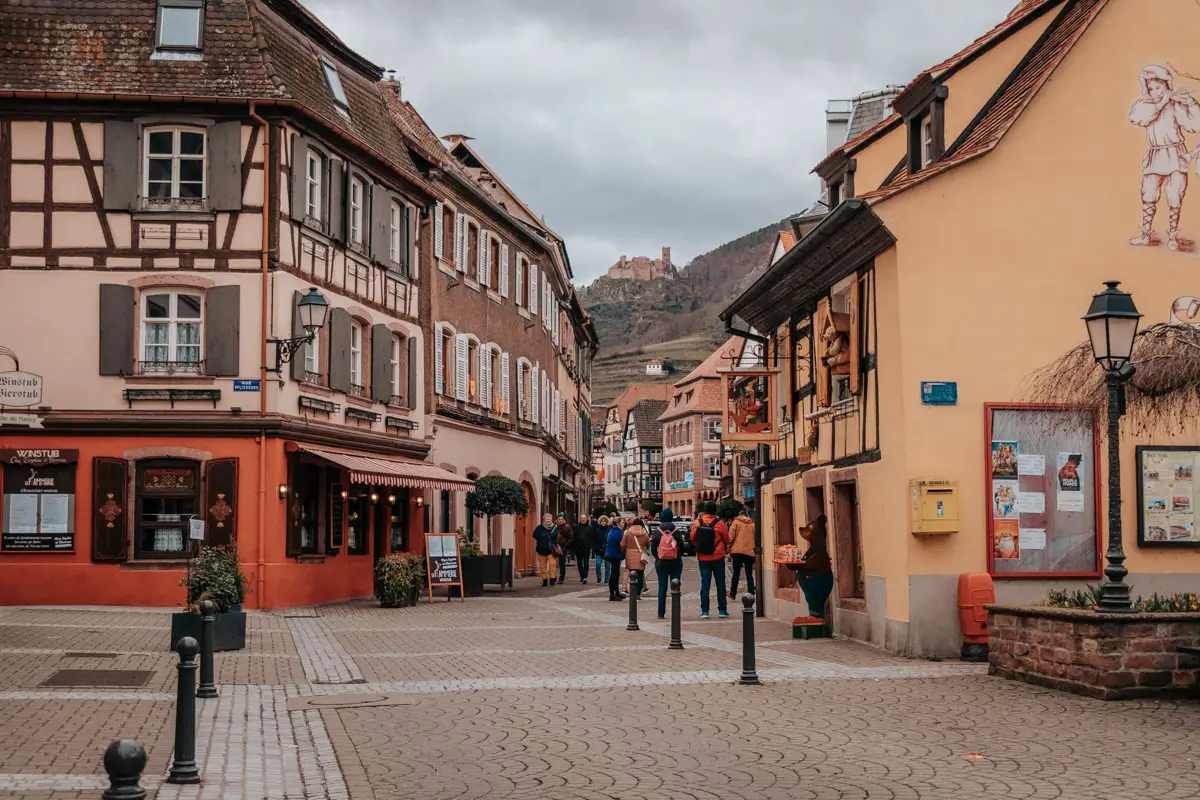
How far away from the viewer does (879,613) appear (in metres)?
17.2

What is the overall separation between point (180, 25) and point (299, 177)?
3434 millimetres

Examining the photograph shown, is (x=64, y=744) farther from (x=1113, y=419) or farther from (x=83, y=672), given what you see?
(x=1113, y=419)

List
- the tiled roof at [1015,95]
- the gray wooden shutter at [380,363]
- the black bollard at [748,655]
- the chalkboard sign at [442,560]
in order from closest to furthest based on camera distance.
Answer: the black bollard at [748,655] → the tiled roof at [1015,95] → the chalkboard sign at [442,560] → the gray wooden shutter at [380,363]

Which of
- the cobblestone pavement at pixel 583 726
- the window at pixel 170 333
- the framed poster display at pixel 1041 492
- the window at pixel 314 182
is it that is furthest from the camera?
the window at pixel 314 182

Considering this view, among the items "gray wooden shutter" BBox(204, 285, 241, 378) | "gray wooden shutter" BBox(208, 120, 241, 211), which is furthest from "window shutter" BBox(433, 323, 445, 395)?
"gray wooden shutter" BBox(208, 120, 241, 211)

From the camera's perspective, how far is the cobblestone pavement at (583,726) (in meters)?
8.75

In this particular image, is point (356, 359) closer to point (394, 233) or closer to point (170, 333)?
point (394, 233)

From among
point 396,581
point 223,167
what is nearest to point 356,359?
point 223,167

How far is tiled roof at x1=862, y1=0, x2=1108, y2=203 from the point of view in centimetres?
1669

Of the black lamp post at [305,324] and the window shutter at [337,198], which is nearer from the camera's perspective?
Answer: the black lamp post at [305,324]

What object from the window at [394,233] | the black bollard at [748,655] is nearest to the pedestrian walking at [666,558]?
the black bollard at [748,655]

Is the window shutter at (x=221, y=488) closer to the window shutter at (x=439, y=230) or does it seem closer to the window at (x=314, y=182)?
the window at (x=314, y=182)

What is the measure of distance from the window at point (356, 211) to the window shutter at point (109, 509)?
21.8ft

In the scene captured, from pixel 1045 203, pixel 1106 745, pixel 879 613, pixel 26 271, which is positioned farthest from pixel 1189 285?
pixel 26 271
